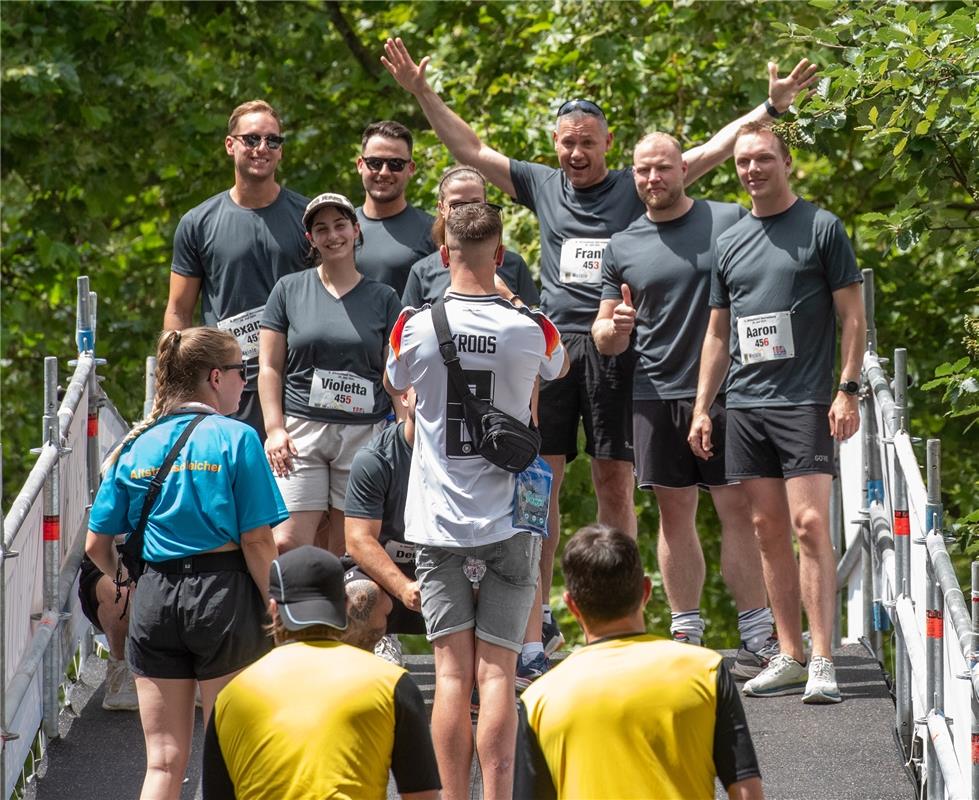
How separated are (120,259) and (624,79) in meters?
5.04

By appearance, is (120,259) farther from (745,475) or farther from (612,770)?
(612,770)

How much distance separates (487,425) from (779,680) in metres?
2.28

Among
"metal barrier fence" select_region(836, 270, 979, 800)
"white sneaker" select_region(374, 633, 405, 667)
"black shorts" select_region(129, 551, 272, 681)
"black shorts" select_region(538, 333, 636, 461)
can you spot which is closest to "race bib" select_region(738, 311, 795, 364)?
"metal barrier fence" select_region(836, 270, 979, 800)

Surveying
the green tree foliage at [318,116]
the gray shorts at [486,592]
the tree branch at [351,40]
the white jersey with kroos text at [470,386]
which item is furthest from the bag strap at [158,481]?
the tree branch at [351,40]

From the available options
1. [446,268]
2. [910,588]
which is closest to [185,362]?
[446,268]

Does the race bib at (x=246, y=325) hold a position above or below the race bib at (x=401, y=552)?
above

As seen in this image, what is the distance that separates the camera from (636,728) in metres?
3.41

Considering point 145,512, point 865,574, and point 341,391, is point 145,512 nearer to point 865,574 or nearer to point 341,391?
point 341,391

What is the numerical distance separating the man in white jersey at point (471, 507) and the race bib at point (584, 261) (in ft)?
6.18

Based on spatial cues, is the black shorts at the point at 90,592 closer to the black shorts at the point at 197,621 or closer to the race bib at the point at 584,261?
the black shorts at the point at 197,621

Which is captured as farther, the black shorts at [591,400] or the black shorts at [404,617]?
the black shorts at [591,400]

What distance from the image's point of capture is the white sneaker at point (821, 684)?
6684mm

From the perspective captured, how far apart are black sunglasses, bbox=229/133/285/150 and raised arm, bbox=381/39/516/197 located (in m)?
0.77

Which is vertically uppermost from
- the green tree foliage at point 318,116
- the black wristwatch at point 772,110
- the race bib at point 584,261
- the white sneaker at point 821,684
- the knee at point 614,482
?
the green tree foliage at point 318,116
